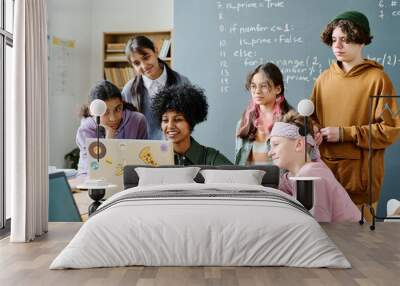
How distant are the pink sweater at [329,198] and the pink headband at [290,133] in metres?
0.20

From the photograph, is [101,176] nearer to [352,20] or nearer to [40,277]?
[40,277]

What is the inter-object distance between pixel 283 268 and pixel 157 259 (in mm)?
918

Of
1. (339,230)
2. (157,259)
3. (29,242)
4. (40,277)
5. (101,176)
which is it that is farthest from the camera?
(101,176)

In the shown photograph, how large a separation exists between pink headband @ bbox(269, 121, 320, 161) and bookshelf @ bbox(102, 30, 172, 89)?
5.04 ft

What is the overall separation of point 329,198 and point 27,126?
3442mm

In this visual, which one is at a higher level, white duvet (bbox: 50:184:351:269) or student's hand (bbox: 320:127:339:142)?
student's hand (bbox: 320:127:339:142)

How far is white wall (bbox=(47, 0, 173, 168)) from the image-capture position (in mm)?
7102

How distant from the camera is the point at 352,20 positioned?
21.3ft

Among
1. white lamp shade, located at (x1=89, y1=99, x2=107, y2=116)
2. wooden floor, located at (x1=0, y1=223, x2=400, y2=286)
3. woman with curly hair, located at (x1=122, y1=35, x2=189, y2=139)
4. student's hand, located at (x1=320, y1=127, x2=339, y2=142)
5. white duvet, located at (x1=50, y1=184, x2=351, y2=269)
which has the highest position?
Answer: woman with curly hair, located at (x1=122, y1=35, x2=189, y2=139)

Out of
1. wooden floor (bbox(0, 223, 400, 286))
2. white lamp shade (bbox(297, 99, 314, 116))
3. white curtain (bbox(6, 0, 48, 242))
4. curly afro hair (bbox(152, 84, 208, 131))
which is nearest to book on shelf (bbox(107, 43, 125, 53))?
curly afro hair (bbox(152, 84, 208, 131))

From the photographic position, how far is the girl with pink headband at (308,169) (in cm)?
639

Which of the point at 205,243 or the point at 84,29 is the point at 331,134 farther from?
the point at 84,29

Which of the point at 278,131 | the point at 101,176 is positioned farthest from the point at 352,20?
the point at 101,176

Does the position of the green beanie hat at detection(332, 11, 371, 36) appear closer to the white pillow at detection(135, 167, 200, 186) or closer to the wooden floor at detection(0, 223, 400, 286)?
the white pillow at detection(135, 167, 200, 186)
